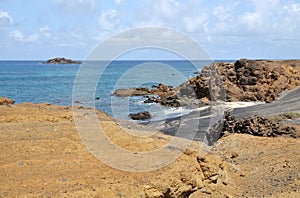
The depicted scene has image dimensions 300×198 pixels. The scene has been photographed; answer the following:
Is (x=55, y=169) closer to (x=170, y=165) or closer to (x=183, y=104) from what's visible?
(x=170, y=165)

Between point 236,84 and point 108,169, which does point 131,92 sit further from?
point 108,169

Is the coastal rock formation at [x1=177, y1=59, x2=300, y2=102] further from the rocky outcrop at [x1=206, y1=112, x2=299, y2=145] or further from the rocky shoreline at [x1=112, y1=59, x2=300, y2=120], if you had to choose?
the rocky outcrop at [x1=206, y1=112, x2=299, y2=145]

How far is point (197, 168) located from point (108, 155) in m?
2.31

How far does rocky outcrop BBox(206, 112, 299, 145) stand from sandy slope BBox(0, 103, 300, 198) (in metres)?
3.66

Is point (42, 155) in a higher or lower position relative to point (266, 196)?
higher

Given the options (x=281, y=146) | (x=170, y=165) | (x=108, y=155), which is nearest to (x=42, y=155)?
(x=108, y=155)

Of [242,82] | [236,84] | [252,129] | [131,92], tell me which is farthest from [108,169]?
[131,92]

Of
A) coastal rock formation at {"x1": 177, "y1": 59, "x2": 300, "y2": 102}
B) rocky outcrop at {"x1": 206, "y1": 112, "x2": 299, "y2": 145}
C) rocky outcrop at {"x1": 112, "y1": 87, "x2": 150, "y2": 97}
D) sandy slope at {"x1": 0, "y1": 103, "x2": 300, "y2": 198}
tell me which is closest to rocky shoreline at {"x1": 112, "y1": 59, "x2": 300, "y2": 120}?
coastal rock formation at {"x1": 177, "y1": 59, "x2": 300, "y2": 102}

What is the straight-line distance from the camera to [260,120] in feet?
62.8

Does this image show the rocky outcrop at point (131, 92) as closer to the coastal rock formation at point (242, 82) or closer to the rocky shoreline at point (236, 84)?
the rocky shoreline at point (236, 84)

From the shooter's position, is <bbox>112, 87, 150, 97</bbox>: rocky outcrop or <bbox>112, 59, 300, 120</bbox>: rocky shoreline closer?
<bbox>112, 59, 300, 120</bbox>: rocky shoreline

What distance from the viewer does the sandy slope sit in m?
7.30

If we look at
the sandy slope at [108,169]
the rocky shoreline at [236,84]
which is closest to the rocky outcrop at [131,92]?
the rocky shoreline at [236,84]

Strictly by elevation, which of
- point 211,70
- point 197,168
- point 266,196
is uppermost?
point 211,70
